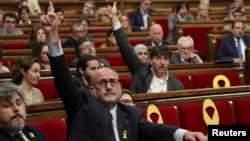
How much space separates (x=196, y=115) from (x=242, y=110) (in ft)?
1.14

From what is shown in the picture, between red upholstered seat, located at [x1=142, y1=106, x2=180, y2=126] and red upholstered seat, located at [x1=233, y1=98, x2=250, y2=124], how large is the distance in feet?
1.49

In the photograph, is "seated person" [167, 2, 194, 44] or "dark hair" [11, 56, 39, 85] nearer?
"dark hair" [11, 56, 39, 85]

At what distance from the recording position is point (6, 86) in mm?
2816

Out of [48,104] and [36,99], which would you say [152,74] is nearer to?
[36,99]

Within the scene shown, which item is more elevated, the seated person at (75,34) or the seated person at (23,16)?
the seated person at (23,16)

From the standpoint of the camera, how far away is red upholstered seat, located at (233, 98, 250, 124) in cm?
397

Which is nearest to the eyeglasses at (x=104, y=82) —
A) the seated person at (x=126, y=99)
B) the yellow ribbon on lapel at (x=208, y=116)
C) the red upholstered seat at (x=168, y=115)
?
the seated person at (x=126, y=99)

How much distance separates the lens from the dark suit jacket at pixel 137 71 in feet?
15.3

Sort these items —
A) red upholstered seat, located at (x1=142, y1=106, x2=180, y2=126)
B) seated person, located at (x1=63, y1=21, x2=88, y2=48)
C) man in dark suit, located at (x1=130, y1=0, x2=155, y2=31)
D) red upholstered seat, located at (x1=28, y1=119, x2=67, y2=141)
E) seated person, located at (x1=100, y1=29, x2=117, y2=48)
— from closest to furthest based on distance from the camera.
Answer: red upholstered seat, located at (x1=28, y1=119, x2=67, y2=141) → red upholstered seat, located at (x1=142, y1=106, x2=180, y2=126) → seated person, located at (x1=100, y1=29, x2=117, y2=48) → seated person, located at (x1=63, y1=21, x2=88, y2=48) → man in dark suit, located at (x1=130, y1=0, x2=155, y2=31)

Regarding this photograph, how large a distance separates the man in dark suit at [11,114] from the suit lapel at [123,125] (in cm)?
40

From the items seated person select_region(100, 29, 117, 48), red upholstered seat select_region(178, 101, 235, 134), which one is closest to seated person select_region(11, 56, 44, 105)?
red upholstered seat select_region(178, 101, 235, 134)

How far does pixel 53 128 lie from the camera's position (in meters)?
3.27

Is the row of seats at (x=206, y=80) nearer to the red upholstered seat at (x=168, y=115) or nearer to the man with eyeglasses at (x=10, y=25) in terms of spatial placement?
the red upholstered seat at (x=168, y=115)

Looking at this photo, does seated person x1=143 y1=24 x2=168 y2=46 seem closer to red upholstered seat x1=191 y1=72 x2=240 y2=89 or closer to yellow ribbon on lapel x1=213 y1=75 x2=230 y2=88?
red upholstered seat x1=191 y1=72 x2=240 y2=89
